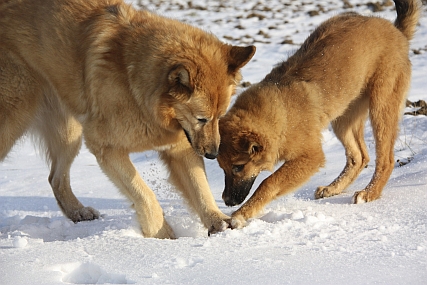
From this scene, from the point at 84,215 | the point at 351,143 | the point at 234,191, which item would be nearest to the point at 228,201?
the point at 234,191

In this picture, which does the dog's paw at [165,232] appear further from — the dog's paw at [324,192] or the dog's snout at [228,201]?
the dog's paw at [324,192]

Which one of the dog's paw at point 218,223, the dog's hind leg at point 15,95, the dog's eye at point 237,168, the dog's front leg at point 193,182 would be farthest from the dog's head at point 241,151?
the dog's hind leg at point 15,95

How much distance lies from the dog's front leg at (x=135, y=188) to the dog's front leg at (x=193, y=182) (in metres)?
0.32

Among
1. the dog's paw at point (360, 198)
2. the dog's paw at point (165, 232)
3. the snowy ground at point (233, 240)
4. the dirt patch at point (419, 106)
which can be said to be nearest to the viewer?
the snowy ground at point (233, 240)

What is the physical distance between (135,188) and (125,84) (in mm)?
737

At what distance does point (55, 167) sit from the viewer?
17.1 feet

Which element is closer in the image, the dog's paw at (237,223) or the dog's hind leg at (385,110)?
the dog's paw at (237,223)

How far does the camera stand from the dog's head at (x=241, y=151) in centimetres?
453

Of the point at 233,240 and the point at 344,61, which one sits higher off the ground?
the point at 344,61

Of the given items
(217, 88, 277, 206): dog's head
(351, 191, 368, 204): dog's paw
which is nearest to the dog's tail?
(351, 191, 368, 204): dog's paw

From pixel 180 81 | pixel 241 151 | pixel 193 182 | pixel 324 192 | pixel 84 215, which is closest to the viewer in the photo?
pixel 180 81

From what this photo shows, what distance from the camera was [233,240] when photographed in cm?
341

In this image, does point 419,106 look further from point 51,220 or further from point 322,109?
point 51,220

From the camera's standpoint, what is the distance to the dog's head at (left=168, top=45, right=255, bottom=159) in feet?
11.9
